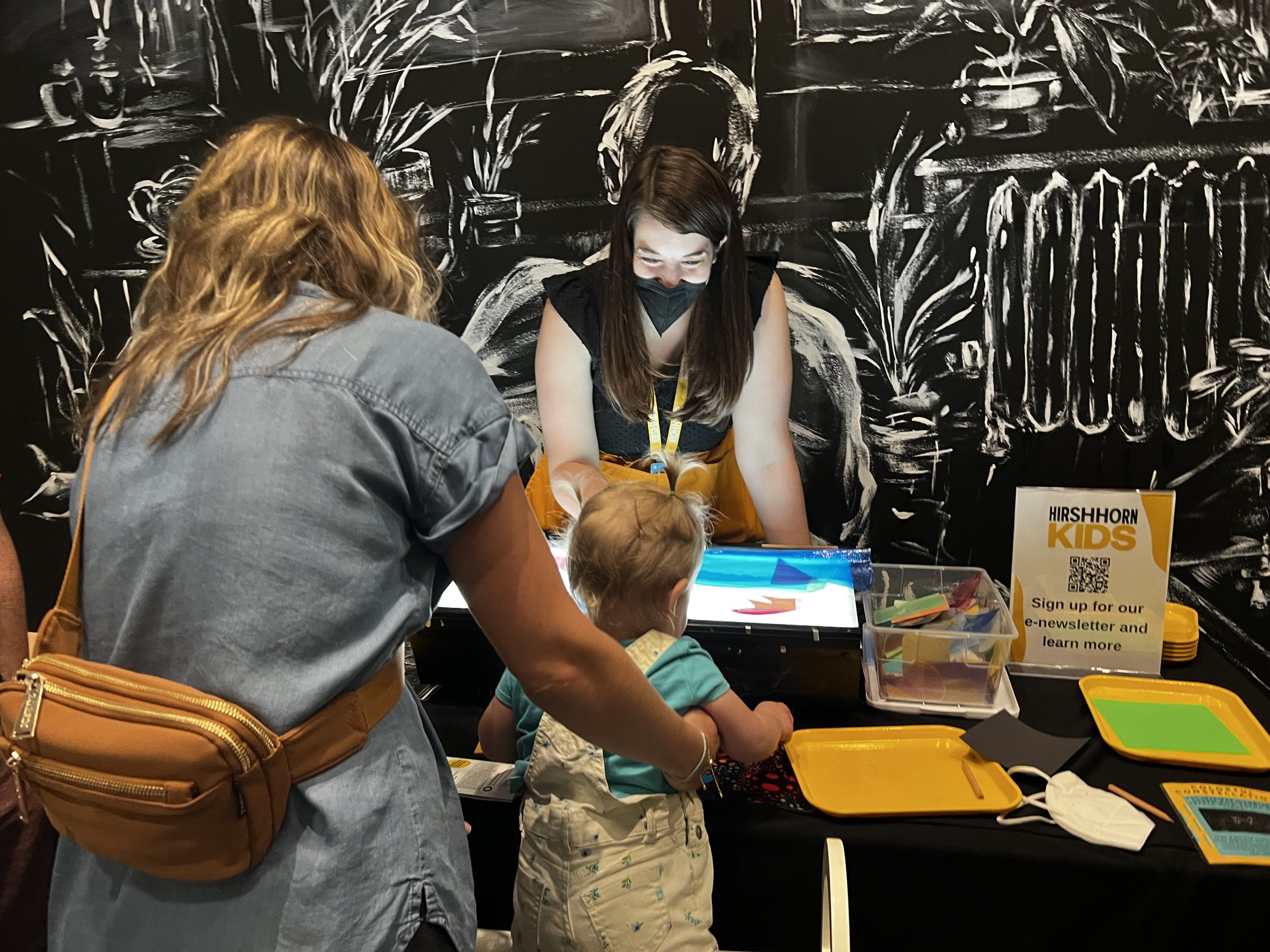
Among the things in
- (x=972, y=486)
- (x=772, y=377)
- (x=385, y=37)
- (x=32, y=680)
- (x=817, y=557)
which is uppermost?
(x=385, y=37)

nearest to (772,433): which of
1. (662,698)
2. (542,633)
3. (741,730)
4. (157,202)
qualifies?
(741,730)

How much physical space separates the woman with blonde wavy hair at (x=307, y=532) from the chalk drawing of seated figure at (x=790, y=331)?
190 cm

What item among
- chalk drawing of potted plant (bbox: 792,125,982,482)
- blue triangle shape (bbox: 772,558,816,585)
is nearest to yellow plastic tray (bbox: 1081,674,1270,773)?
blue triangle shape (bbox: 772,558,816,585)

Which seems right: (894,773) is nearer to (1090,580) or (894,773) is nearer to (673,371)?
(1090,580)

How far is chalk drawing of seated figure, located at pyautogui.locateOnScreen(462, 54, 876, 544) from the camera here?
2787 mm

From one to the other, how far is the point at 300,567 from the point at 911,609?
4.53ft

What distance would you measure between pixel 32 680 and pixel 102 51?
2.93m

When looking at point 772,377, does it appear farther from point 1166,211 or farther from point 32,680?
point 32,680

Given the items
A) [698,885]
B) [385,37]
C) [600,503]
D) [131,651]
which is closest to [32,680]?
[131,651]

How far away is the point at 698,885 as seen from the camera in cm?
139

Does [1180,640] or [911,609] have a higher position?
[911,609]

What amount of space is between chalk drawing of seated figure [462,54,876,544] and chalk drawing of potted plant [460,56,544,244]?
0.16 meters

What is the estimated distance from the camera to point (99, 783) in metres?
0.86

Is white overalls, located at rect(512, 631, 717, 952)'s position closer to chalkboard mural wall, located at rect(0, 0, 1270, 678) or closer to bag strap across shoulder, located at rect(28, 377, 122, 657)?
bag strap across shoulder, located at rect(28, 377, 122, 657)
